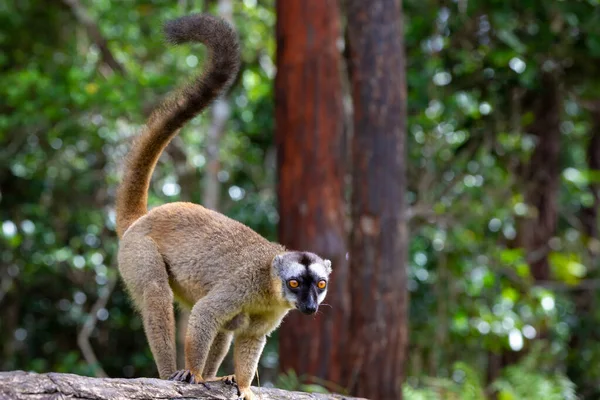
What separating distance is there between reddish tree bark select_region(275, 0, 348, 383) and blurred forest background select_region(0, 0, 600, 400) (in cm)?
2

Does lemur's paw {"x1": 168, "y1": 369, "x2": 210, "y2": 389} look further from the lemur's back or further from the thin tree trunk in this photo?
the thin tree trunk

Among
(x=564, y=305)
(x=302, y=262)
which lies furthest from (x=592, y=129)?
(x=302, y=262)

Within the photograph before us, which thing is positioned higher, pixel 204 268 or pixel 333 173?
pixel 333 173

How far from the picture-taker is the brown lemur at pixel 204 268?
4.60 m

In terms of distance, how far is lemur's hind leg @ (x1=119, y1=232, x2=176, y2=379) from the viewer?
14.9 feet

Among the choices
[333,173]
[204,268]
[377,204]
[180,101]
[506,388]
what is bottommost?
[506,388]

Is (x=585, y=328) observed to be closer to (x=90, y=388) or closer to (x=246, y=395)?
(x=246, y=395)

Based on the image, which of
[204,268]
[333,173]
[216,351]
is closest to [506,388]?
[333,173]

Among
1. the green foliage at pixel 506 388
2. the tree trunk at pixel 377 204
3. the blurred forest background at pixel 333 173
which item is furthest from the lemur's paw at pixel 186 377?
the green foliage at pixel 506 388

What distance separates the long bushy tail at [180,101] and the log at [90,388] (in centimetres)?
147

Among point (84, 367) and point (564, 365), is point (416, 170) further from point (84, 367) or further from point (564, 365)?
point (84, 367)

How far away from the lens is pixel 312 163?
32.0 feet

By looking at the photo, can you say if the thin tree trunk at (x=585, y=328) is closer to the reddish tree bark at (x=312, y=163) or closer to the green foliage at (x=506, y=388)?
the green foliage at (x=506, y=388)

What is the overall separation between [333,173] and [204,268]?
5032 mm
